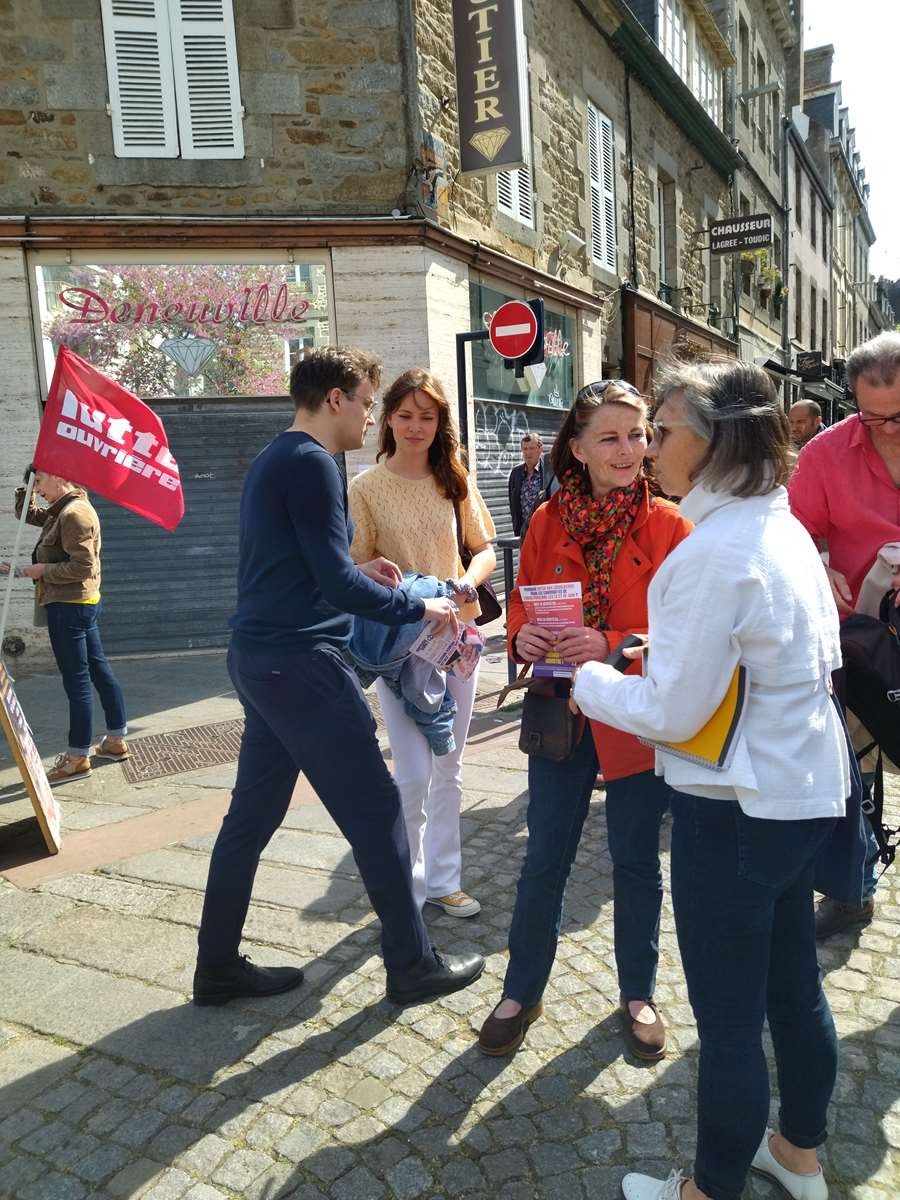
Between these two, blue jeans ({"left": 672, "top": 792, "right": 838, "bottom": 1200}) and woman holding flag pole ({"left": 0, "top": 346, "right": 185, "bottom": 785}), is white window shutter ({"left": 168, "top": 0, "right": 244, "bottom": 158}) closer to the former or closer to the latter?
woman holding flag pole ({"left": 0, "top": 346, "right": 185, "bottom": 785})

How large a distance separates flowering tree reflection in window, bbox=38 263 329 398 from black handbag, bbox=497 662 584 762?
790 cm

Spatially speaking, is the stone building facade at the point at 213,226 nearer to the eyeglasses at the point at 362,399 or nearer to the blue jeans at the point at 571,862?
the eyeglasses at the point at 362,399

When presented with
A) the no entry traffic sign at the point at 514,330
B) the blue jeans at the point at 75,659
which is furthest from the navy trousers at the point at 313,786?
the no entry traffic sign at the point at 514,330

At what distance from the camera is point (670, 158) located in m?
17.0

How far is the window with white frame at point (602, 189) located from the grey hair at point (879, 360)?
12.0 m

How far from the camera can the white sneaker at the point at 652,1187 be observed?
196 centimetres

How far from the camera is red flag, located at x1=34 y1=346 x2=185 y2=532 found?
479 centimetres

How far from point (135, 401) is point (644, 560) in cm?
364

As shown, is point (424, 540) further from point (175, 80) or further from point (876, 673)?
point (175, 80)

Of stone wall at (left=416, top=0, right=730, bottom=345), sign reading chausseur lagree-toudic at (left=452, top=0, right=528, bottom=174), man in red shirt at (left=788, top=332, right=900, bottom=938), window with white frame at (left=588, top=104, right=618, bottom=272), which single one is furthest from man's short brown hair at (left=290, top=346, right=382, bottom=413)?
window with white frame at (left=588, top=104, right=618, bottom=272)

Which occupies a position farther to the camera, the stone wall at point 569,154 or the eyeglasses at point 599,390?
the stone wall at point 569,154

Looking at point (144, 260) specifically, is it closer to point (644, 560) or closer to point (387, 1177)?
point (644, 560)

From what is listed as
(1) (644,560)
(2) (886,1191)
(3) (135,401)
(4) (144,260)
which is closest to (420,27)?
(4) (144,260)

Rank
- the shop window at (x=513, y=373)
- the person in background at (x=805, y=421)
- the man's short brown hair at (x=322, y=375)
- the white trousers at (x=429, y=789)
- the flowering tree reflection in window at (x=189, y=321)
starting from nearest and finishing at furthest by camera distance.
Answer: the man's short brown hair at (x=322, y=375), the white trousers at (x=429, y=789), the person in background at (x=805, y=421), the flowering tree reflection in window at (x=189, y=321), the shop window at (x=513, y=373)
